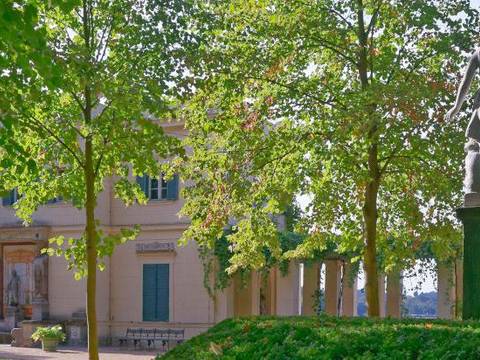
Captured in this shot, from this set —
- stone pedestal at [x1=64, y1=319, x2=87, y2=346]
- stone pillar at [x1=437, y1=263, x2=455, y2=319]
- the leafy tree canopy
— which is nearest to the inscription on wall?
stone pedestal at [x1=64, y1=319, x2=87, y2=346]

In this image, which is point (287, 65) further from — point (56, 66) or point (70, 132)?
point (56, 66)

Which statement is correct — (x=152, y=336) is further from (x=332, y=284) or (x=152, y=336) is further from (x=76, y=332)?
(x=332, y=284)

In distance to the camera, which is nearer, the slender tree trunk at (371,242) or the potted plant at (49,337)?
the slender tree trunk at (371,242)

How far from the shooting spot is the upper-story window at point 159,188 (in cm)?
3061

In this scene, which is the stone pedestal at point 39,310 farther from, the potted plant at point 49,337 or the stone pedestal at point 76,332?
the potted plant at point 49,337

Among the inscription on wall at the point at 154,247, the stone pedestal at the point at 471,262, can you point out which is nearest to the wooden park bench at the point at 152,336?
the inscription on wall at the point at 154,247

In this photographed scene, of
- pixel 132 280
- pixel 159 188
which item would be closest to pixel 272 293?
pixel 132 280

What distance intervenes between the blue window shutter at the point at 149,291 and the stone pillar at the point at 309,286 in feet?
14.8

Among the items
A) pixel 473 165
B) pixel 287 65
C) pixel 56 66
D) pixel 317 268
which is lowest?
pixel 317 268

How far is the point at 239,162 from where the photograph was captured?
1753 cm

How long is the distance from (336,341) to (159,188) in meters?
23.0

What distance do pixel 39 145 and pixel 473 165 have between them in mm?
7291

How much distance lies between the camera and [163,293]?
3062 centimetres

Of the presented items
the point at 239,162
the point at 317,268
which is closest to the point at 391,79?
the point at 239,162
